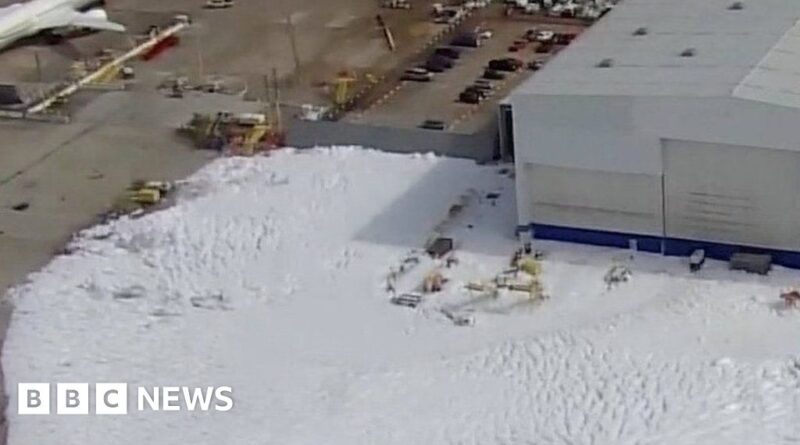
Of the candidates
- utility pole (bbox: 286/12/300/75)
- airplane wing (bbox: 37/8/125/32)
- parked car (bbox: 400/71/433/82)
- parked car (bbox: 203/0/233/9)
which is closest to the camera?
parked car (bbox: 400/71/433/82)

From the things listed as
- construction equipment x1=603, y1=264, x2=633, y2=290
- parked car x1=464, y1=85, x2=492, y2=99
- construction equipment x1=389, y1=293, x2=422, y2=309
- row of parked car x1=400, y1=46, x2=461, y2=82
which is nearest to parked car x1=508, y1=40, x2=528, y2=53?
row of parked car x1=400, y1=46, x2=461, y2=82

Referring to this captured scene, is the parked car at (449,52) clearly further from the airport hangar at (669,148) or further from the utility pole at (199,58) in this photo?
the airport hangar at (669,148)

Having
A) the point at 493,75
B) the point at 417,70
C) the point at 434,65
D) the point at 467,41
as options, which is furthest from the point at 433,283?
the point at 467,41

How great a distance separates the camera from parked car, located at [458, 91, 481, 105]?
126 feet

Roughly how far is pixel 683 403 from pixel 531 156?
23.1 feet

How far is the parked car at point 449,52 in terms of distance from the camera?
4166 cm

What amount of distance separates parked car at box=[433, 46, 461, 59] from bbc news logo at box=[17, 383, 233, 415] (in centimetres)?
1668

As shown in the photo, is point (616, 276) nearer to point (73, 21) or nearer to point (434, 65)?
point (434, 65)

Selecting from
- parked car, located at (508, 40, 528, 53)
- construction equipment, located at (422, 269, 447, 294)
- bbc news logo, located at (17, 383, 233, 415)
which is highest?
parked car, located at (508, 40, 528, 53)

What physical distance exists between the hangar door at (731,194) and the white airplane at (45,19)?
2027 centimetres

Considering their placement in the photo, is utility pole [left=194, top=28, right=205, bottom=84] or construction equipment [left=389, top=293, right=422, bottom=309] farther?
utility pole [left=194, top=28, right=205, bottom=84]

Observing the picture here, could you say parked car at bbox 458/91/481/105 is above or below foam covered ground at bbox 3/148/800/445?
above

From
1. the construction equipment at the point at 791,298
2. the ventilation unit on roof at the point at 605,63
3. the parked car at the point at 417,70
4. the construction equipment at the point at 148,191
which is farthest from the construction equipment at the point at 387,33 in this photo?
the construction equipment at the point at 791,298

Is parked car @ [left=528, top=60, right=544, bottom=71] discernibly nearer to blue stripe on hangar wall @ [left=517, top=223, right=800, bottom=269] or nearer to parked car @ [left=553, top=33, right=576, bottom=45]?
parked car @ [left=553, top=33, right=576, bottom=45]
